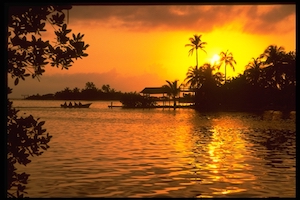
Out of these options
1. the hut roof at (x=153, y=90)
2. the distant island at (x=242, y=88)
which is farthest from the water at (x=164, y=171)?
the hut roof at (x=153, y=90)

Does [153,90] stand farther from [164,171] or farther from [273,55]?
[164,171]

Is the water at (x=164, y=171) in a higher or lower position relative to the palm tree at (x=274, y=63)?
lower

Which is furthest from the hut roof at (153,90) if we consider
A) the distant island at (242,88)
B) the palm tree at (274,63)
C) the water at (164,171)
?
the water at (164,171)

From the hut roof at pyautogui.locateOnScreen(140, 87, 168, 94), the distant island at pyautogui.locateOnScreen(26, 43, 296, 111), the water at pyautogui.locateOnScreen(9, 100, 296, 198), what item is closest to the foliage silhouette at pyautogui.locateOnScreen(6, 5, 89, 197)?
the water at pyautogui.locateOnScreen(9, 100, 296, 198)

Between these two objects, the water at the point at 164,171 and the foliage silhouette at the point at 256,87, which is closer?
the water at the point at 164,171

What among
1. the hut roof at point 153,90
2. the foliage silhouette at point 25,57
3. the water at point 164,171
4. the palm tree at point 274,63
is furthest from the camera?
the hut roof at point 153,90

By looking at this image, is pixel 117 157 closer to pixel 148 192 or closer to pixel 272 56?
pixel 148 192

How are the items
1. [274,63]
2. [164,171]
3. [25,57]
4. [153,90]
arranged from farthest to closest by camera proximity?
[153,90] → [274,63] → [164,171] → [25,57]

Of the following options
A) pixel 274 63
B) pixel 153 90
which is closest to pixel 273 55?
pixel 274 63

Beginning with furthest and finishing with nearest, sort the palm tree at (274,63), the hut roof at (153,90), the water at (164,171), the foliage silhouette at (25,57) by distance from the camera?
1. the hut roof at (153,90)
2. the palm tree at (274,63)
3. the water at (164,171)
4. the foliage silhouette at (25,57)

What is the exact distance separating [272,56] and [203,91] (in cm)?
1346

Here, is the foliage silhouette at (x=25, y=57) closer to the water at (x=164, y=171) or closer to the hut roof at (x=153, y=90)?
the water at (x=164, y=171)

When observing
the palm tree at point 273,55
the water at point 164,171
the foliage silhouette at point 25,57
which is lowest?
the water at point 164,171

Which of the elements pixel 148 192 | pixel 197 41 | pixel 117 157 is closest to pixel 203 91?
pixel 197 41
